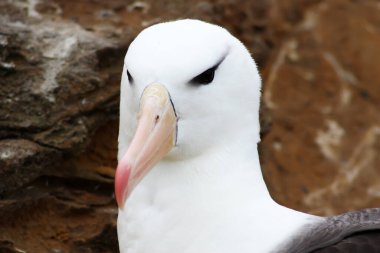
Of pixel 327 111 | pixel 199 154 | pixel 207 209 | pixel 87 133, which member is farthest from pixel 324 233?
pixel 327 111

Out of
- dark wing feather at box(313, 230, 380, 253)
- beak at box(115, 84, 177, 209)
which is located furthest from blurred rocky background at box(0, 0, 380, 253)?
dark wing feather at box(313, 230, 380, 253)

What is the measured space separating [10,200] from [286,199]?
97.3 inches

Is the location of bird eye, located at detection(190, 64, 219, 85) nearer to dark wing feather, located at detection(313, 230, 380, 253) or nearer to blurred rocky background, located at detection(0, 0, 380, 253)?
dark wing feather, located at detection(313, 230, 380, 253)

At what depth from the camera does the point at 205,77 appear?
3512 mm

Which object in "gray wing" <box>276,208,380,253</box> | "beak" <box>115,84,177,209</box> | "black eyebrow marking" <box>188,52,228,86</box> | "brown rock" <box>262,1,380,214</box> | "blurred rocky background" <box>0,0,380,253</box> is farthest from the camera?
"brown rock" <box>262,1,380,214</box>

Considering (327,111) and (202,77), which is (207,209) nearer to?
(202,77)

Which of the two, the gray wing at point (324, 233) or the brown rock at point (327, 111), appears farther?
the brown rock at point (327, 111)

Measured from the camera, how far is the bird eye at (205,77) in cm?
348

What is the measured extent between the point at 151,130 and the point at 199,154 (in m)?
0.30

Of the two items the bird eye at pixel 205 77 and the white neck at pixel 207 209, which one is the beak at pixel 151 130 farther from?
the white neck at pixel 207 209

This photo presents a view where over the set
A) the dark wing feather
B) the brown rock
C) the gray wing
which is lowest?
the brown rock

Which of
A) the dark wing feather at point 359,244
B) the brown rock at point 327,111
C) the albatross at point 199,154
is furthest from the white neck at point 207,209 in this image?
the brown rock at point 327,111

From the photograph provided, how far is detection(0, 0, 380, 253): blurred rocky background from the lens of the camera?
14.6 ft

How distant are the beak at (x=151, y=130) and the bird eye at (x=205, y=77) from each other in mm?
113
